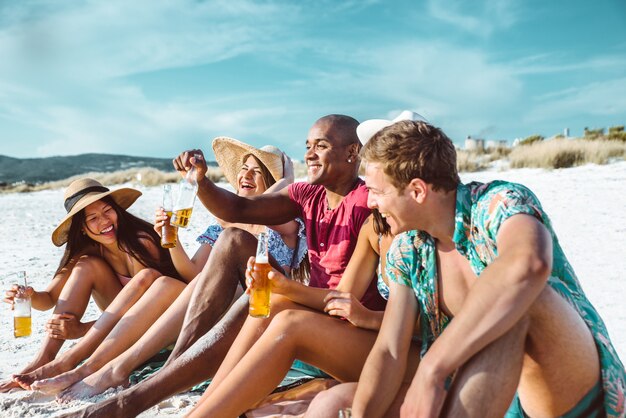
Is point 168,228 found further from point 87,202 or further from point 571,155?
point 571,155

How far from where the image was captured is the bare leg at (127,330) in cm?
420

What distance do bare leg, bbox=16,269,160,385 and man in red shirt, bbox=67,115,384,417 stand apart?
2.44 feet

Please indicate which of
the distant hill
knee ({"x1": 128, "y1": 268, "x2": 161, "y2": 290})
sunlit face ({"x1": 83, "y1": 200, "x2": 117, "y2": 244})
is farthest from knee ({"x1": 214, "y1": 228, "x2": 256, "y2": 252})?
the distant hill

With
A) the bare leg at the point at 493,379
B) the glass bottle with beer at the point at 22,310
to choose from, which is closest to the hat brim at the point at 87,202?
the glass bottle with beer at the point at 22,310

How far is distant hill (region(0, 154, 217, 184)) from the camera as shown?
165 ft

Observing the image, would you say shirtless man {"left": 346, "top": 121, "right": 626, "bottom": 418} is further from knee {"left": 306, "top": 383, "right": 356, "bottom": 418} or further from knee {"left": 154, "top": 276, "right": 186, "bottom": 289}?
knee {"left": 154, "top": 276, "right": 186, "bottom": 289}

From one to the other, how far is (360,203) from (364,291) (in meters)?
0.55

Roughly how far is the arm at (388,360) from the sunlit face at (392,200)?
0.25 metres

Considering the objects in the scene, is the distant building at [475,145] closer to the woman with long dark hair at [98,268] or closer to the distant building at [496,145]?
the distant building at [496,145]

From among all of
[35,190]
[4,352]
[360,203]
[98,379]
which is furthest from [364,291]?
[35,190]

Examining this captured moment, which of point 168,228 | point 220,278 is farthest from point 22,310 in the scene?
point 220,278

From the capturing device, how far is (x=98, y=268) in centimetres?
487

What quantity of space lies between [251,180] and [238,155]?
0.44 metres

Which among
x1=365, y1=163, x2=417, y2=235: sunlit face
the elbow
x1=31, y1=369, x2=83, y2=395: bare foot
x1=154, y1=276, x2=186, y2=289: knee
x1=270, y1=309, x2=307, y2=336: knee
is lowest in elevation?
x1=31, y1=369, x2=83, y2=395: bare foot
